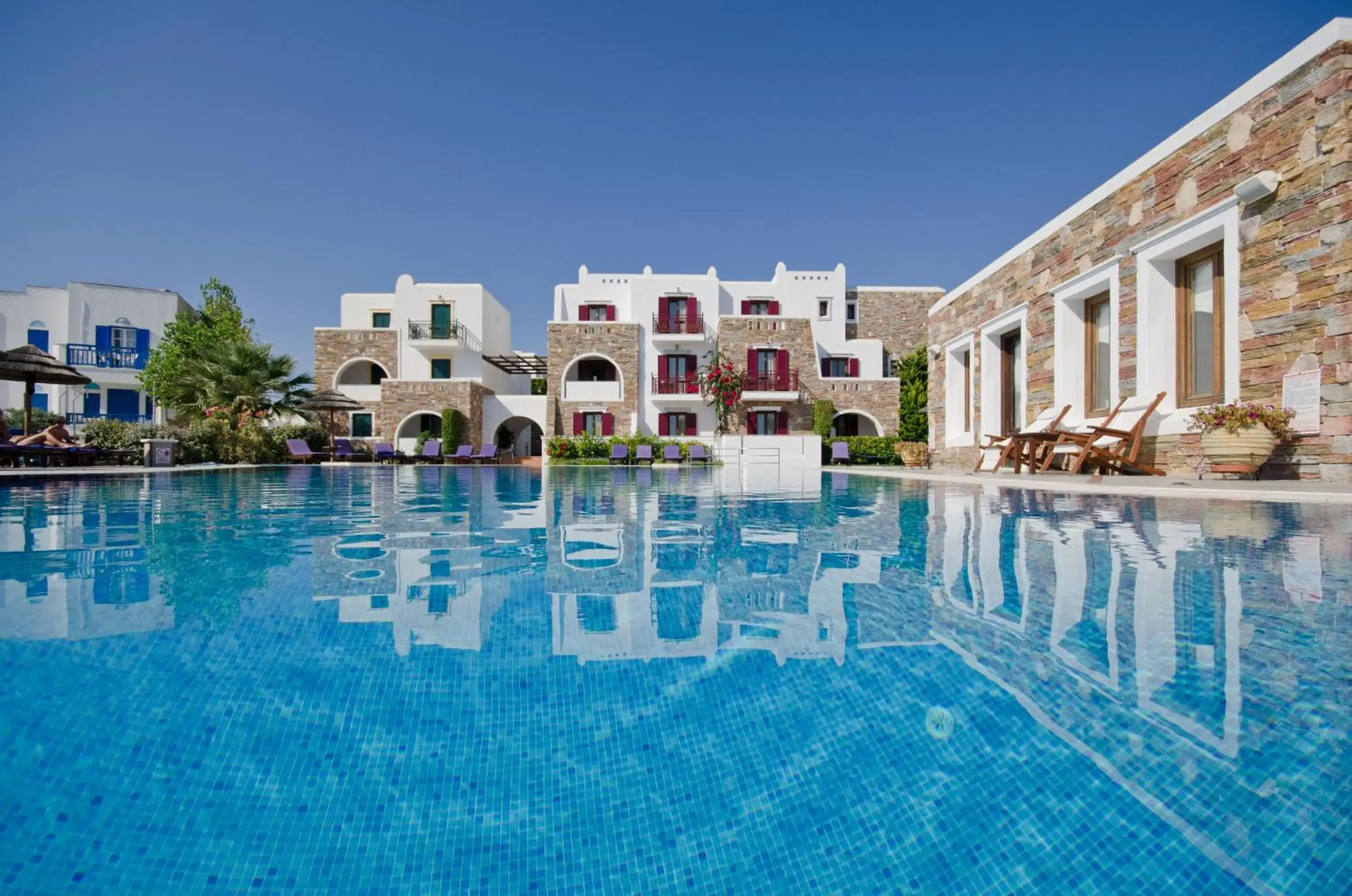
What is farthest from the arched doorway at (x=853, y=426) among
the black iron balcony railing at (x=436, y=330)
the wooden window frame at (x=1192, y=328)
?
the wooden window frame at (x=1192, y=328)

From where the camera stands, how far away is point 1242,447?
6.63 meters

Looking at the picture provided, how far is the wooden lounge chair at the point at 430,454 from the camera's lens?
78.0 feet

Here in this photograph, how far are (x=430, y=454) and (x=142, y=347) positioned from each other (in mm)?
17495

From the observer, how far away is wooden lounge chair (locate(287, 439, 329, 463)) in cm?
2128

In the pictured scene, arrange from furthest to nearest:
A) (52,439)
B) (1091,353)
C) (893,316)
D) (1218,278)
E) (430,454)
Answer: (893,316), (430,454), (52,439), (1091,353), (1218,278)

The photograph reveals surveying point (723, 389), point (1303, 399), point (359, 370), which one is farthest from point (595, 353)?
point (1303, 399)

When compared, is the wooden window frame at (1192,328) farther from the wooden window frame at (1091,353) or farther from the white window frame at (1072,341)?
the wooden window frame at (1091,353)

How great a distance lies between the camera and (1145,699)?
1522 mm

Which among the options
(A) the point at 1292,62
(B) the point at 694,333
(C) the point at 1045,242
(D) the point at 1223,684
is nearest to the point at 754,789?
(D) the point at 1223,684

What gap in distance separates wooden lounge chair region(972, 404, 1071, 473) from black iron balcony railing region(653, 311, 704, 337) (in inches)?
675

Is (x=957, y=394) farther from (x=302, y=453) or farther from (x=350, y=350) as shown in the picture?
(x=350, y=350)

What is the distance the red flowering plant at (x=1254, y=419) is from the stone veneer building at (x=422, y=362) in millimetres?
23513

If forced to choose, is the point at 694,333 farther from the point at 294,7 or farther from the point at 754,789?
the point at 754,789

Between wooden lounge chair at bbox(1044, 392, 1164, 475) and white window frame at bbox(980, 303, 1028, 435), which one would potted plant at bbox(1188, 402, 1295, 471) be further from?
white window frame at bbox(980, 303, 1028, 435)
